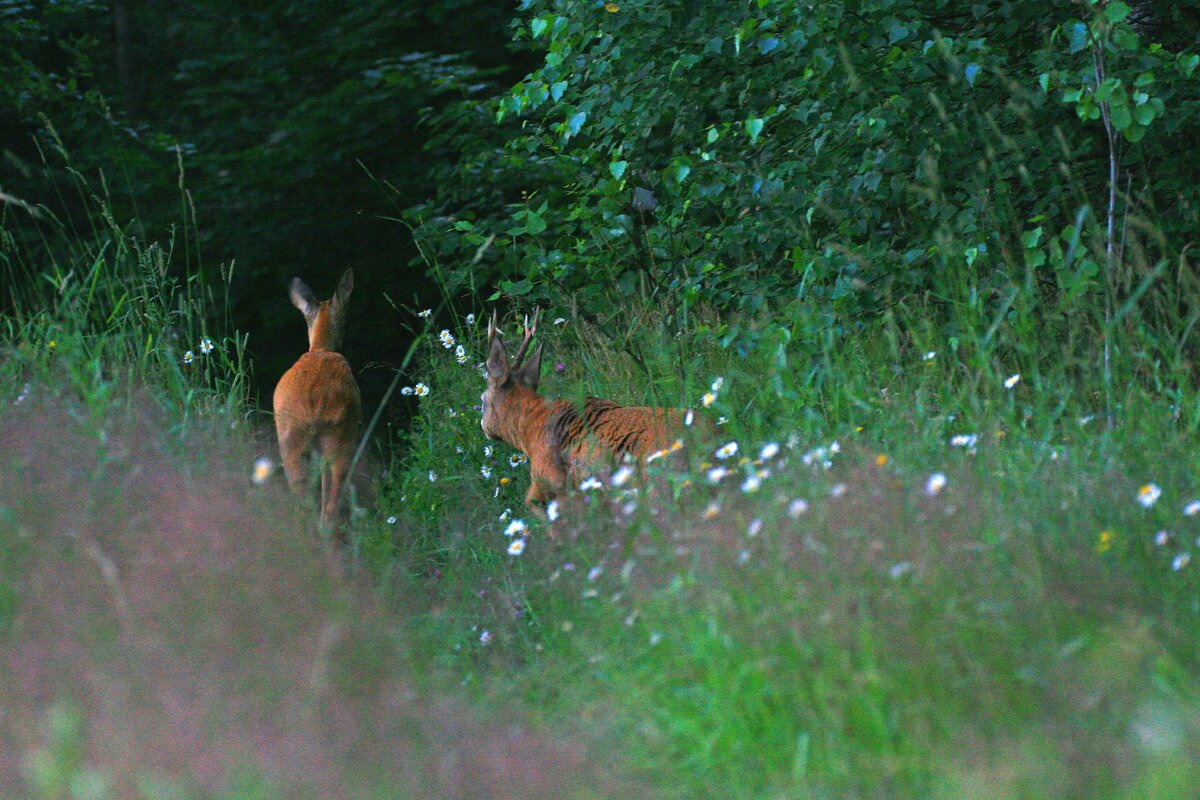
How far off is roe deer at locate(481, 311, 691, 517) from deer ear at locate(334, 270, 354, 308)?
4.14 feet

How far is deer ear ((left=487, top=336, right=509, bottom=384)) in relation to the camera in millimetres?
7359

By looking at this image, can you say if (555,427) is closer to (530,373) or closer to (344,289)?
(530,373)

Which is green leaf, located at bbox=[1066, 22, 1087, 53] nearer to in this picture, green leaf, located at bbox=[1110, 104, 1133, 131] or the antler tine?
green leaf, located at bbox=[1110, 104, 1133, 131]

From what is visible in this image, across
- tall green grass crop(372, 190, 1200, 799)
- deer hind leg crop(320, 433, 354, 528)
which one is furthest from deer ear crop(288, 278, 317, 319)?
tall green grass crop(372, 190, 1200, 799)

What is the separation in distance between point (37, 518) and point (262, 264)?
5.67 meters

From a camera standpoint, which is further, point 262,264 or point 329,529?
point 262,264

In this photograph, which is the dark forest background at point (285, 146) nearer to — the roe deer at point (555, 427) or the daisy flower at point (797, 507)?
the roe deer at point (555, 427)

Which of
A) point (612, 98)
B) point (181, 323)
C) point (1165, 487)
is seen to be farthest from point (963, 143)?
point (181, 323)

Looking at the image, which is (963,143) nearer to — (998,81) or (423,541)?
(998,81)

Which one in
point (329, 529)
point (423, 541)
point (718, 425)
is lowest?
point (423, 541)

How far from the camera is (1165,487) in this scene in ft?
15.1

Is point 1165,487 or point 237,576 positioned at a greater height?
point 237,576

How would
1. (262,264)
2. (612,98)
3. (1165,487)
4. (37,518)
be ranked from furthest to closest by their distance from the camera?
1. (262,264)
2. (612,98)
3. (1165,487)
4. (37,518)

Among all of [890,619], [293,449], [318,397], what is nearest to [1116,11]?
[890,619]
